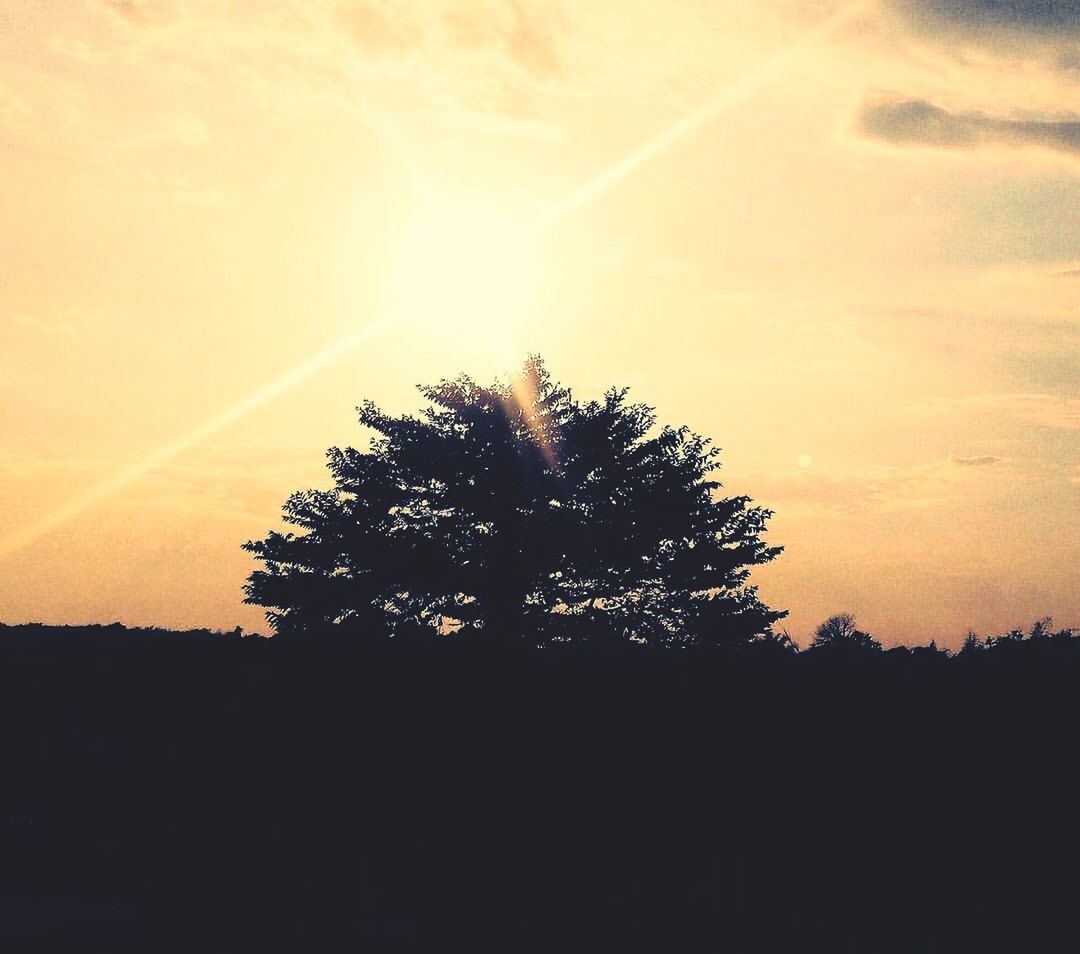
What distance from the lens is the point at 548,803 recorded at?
402 inches

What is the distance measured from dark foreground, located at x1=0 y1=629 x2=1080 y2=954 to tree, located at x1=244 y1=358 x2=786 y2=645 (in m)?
23.2

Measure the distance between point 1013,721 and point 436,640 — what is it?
601 cm

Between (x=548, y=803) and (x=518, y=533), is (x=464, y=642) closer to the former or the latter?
(x=548, y=803)

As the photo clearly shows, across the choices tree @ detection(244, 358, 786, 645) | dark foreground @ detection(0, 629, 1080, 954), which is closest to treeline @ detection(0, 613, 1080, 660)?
dark foreground @ detection(0, 629, 1080, 954)

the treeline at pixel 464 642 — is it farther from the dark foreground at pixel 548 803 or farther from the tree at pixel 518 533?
the tree at pixel 518 533

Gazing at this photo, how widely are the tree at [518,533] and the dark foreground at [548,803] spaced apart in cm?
2317

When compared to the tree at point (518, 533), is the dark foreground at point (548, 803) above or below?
below

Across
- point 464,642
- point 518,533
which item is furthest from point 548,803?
point 518,533

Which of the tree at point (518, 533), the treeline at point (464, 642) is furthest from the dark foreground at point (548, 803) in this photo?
the tree at point (518, 533)

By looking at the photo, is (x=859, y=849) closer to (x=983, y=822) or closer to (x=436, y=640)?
(x=983, y=822)

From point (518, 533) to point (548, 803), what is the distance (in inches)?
1065

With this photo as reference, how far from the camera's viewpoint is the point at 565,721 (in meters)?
10.8

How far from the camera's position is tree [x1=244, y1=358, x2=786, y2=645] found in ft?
121

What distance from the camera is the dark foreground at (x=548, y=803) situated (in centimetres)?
881
